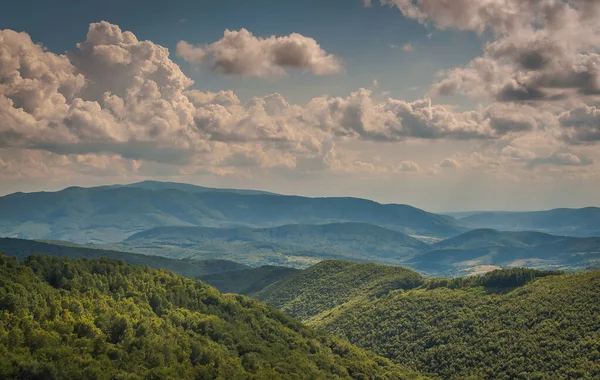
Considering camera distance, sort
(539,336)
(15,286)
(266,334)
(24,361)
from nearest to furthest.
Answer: (24,361) < (15,286) < (266,334) < (539,336)

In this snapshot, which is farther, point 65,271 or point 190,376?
point 65,271

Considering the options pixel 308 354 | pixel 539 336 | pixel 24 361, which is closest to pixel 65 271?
pixel 24 361

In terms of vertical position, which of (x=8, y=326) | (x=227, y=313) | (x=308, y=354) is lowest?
(x=308, y=354)

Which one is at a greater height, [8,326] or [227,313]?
[8,326]

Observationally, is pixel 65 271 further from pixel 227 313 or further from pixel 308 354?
pixel 308 354

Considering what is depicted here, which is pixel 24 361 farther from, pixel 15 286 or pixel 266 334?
pixel 266 334

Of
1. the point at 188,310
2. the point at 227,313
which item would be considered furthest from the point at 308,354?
the point at 188,310

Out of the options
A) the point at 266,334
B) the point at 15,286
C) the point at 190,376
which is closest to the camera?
the point at 190,376
